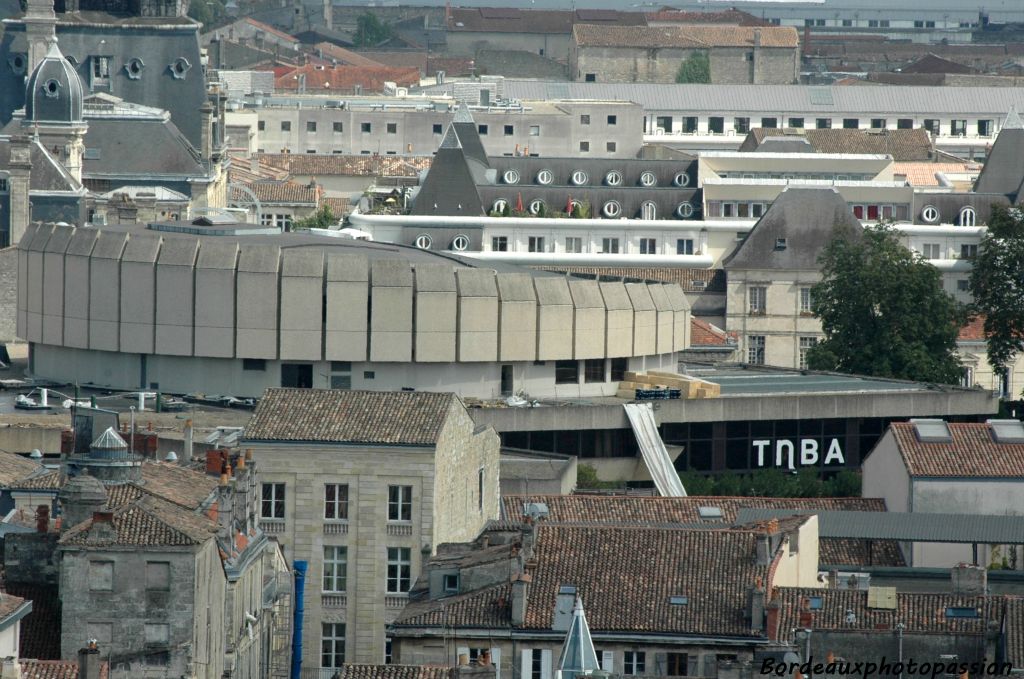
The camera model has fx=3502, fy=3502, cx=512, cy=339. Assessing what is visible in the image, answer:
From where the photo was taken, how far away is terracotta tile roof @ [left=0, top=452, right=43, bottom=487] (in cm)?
8201

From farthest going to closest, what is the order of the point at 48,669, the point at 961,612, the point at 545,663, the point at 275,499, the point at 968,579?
the point at 275,499 < the point at 968,579 < the point at 545,663 < the point at 961,612 < the point at 48,669

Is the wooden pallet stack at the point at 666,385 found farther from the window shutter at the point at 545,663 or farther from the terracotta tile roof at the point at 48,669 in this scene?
the terracotta tile roof at the point at 48,669

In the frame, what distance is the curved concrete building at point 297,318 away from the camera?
115562mm

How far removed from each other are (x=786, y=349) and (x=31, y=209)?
3311 centimetres

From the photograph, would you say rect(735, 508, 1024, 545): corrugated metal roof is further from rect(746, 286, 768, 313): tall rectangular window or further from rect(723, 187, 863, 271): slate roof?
rect(746, 286, 768, 313): tall rectangular window

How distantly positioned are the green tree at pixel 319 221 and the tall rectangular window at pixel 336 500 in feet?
285

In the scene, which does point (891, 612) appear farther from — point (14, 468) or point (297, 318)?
point (297, 318)

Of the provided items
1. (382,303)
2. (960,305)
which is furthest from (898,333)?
(382,303)

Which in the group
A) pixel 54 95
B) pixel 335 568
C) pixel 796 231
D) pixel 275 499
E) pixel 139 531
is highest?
pixel 54 95

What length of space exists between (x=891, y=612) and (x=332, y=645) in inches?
712

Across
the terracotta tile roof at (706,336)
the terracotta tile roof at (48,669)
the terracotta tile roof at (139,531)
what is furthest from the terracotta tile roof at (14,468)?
the terracotta tile roof at (706,336)

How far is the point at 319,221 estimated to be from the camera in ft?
583

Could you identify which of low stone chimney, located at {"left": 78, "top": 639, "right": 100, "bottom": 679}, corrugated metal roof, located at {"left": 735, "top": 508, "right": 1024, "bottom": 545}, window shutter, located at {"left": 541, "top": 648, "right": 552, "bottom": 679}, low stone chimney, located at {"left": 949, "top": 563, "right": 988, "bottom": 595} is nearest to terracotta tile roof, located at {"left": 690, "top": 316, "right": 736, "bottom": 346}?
corrugated metal roof, located at {"left": 735, "top": 508, "right": 1024, "bottom": 545}

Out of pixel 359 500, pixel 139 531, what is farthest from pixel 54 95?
pixel 139 531
